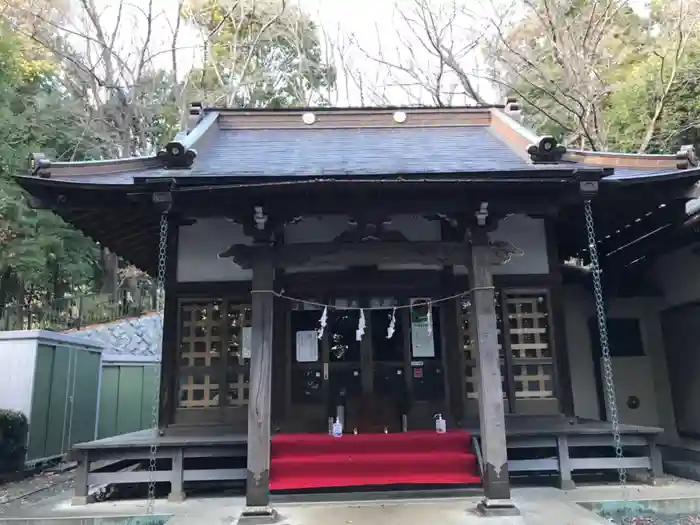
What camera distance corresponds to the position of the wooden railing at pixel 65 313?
48.2 feet

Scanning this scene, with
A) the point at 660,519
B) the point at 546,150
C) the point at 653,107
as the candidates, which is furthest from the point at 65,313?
the point at 653,107

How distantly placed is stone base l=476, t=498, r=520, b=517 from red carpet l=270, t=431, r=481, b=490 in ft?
2.35

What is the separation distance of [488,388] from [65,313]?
Result: 1375 centimetres

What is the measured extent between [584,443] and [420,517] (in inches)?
97.7

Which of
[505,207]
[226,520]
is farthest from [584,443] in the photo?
[226,520]

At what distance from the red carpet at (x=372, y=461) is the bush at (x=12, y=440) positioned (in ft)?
16.4

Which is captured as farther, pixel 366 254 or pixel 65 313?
pixel 65 313

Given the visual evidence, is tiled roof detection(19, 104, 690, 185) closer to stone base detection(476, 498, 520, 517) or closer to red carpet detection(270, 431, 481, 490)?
red carpet detection(270, 431, 481, 490)

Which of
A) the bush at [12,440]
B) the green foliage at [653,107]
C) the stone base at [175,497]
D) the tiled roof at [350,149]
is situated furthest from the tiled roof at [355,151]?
the green foliage at [653,107]

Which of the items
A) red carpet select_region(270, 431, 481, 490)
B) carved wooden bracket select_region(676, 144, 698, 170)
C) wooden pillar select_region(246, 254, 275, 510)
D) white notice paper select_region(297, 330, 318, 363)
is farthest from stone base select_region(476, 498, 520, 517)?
carved wooden bracket select_region(676, 144, 698, 170)

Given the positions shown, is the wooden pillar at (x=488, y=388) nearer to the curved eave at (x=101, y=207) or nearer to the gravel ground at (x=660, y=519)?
the gravel ground at (x=660, y=519)

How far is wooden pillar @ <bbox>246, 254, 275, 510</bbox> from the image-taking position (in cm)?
522

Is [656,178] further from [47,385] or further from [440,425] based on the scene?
[47,385]

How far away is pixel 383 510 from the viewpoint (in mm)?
5316
